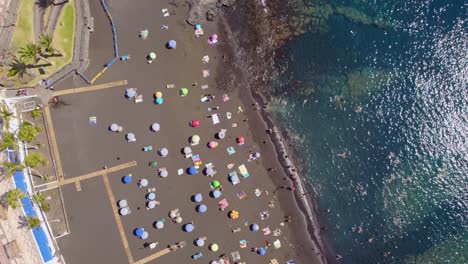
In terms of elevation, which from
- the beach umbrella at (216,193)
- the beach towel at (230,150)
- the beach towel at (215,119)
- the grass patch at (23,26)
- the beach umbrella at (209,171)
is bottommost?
the beach umbrella at (216,193)

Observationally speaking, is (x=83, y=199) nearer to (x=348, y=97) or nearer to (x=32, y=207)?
(x=32, y=207)

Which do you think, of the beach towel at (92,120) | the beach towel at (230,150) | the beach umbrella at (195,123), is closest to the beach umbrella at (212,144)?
the beach towel at (230,150)

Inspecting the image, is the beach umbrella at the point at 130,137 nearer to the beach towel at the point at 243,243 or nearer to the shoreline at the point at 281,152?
the shoreline at the point at 281,152

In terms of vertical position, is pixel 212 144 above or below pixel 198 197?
above

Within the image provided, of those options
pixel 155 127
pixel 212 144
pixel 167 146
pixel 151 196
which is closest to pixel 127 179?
pixel 151 196

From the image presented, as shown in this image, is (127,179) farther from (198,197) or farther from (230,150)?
(230,150)

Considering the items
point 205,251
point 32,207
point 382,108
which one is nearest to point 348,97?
point 382,108
